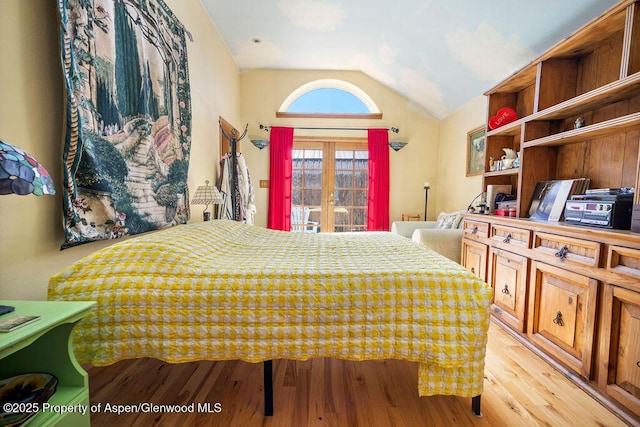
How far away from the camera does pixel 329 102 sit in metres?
4.40

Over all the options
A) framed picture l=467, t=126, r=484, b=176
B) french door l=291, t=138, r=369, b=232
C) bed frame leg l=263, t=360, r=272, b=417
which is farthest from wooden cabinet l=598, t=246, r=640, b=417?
french door l=291, t=138, r=369, b=232

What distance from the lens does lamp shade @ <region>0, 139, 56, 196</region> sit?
2.01ft

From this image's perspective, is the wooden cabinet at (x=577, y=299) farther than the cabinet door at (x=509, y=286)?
No

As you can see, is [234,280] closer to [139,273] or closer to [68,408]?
[139,273]

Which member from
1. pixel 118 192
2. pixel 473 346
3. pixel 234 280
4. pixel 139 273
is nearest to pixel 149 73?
pixel 118 192

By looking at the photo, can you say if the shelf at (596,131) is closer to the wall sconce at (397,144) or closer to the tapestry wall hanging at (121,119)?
the wall sconce at (397,144)

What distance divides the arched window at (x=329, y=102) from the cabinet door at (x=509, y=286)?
310cm

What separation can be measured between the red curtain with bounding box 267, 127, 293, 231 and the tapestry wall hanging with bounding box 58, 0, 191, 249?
2.22 m

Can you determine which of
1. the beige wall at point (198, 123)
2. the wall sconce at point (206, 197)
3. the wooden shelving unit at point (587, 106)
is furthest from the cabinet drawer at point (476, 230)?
the wall sconce at point (206, 197)

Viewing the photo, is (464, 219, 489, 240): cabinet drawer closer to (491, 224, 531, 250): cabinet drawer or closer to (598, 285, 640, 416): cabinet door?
(491, 224, 531, 250): cabinet drawer

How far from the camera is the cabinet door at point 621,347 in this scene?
1.12m

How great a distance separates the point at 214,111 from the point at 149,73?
1.42m

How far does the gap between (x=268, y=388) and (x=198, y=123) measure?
2.40 meters

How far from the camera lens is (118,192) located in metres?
1.40
